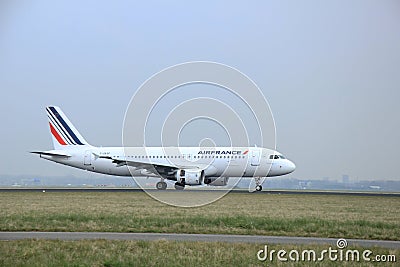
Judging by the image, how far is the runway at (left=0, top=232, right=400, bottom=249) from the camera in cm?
1683

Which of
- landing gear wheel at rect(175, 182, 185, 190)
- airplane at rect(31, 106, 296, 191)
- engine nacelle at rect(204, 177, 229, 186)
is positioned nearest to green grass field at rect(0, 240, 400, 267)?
airplane at rect(31, 106, 296, 191)

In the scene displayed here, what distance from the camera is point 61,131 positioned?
55.9 meters

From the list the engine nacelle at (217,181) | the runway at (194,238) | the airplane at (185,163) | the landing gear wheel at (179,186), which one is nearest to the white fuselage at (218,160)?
the airplane at (185,163)

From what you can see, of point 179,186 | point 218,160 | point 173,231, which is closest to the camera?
point 173,231

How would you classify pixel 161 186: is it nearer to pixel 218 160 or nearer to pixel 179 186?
pixel 179 186

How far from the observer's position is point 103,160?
5244 centimetres

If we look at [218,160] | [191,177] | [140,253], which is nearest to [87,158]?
[218,160]

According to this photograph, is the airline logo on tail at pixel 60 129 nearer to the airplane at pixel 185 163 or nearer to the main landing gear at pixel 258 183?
the airplane at pixel 185 163

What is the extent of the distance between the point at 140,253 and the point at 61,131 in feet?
143

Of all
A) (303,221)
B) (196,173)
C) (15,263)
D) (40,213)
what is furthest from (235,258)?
(196,173)

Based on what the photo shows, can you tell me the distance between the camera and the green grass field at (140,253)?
43.8 ft

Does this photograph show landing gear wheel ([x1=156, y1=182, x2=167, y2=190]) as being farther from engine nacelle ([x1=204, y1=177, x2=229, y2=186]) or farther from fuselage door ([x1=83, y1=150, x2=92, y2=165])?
fuselage door ([x1=83, y1=150, x2=92, y2=165])

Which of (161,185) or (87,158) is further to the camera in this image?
(87,158)

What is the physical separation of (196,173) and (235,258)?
3011 cm
